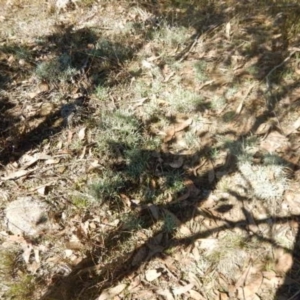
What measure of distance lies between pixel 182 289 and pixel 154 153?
151cm

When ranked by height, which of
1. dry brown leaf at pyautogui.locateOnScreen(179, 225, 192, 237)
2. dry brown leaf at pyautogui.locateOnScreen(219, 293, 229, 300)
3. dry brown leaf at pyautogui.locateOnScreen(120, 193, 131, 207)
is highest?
dry brown leaf at pyautogui.locateOnScreen(120, 193, 131, 207)

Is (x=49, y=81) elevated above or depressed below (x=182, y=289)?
above

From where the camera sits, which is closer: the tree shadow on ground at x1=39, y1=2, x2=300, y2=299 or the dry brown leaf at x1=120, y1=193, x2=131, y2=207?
the tree shadow on ground at x1=39, y1=2, x2=300, y2=299

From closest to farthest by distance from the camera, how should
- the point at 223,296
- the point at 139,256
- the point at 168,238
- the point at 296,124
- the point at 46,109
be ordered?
the point at 223,296
the point at 139,256
the point at 168,238
the point at 296,124
the point at 46,109

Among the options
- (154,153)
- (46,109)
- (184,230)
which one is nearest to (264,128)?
(154,153)

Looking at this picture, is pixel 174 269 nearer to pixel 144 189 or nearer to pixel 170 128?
pixel 144 189

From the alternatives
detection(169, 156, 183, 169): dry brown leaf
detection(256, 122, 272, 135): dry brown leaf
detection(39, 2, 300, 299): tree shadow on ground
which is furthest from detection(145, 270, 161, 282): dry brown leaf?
detection(256, 122, 272, 135): dry brown leaf

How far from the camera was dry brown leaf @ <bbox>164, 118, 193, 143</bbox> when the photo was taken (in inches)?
171

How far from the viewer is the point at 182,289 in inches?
131

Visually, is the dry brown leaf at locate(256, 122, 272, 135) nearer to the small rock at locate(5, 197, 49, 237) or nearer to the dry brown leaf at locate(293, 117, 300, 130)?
the dry brown leaf at locate(293, 117, 300, 130)

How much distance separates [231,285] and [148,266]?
75 cm

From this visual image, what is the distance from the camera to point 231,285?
329 centimetres

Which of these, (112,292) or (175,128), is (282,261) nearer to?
(112,292)

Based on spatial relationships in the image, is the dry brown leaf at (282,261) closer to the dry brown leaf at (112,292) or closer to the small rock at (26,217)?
the dry brown leaf at (112,292)
